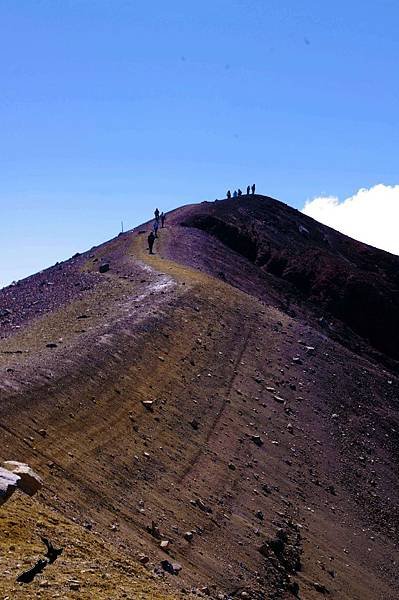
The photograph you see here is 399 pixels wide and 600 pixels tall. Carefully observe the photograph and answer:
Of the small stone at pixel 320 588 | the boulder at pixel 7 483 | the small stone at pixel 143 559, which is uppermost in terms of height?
the boulder at pixel 7 483

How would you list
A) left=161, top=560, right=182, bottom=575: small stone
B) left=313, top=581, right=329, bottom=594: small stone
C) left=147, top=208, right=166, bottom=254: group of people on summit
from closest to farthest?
left=161, top=560, right=182, bottom=575: small stone → left=313, top=581, right=329, bottom=594: small stone → left=147, top=208, right=166, bottom=254: group of people on summit

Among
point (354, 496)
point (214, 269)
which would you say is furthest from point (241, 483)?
point (214, 269)

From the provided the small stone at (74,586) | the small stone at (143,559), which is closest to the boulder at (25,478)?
the small stone at (143,559)

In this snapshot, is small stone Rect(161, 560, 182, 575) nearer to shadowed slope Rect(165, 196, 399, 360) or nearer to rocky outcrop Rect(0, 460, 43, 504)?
rocky outcrop Rect(0, 460, 43, 504)

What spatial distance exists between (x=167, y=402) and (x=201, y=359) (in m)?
5.35

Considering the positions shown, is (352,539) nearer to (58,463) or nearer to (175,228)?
(58,463)

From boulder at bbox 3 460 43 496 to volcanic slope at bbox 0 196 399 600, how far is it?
0.42 m

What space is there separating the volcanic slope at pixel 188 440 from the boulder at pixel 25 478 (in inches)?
16.6

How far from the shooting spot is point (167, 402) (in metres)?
22.7

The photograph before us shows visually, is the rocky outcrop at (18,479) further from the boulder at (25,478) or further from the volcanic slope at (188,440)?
the volcanic slope at (188,440)

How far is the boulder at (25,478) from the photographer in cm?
1302

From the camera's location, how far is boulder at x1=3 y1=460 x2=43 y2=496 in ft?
42.7

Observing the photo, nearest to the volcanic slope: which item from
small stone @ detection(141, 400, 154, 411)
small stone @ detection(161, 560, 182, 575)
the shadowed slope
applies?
small stone @ detection(141, 400, 154, 411)

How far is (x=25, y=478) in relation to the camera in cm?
1313
